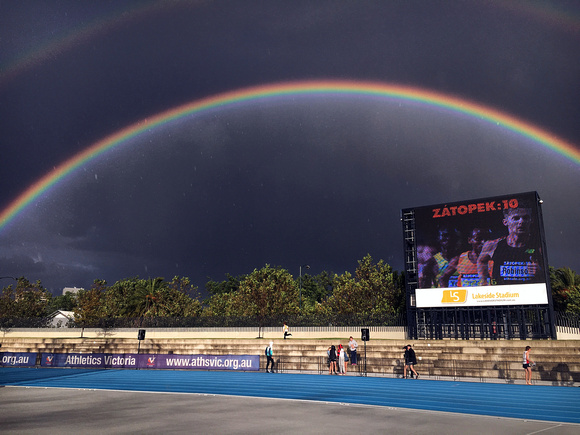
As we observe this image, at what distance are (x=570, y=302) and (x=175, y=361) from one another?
1853 inches

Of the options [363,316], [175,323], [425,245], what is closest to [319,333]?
[363,316]

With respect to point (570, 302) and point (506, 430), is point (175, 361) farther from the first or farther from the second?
point (570, 302)

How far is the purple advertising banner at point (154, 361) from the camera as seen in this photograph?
2975cm

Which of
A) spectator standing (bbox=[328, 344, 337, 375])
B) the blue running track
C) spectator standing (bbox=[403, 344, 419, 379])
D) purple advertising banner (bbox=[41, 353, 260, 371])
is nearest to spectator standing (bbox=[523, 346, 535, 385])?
the blue running track

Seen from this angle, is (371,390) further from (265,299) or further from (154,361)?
(265,299)

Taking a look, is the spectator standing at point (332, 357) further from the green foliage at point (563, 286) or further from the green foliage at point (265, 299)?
the green foliage at point (563, 286)

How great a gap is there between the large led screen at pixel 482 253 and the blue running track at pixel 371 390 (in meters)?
12.5

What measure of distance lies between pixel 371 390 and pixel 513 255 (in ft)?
62.1

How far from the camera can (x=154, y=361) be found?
1254 inches

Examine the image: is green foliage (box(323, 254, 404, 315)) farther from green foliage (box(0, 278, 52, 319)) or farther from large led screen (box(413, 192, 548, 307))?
green foliage (box(0, 278, 52, 319))

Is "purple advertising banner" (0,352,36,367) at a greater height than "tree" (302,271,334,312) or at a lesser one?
lesser

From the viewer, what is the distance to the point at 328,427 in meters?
11.2

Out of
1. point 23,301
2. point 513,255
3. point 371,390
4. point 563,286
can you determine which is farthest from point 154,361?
point 563,286

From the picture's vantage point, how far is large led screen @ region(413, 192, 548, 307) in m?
32.5
